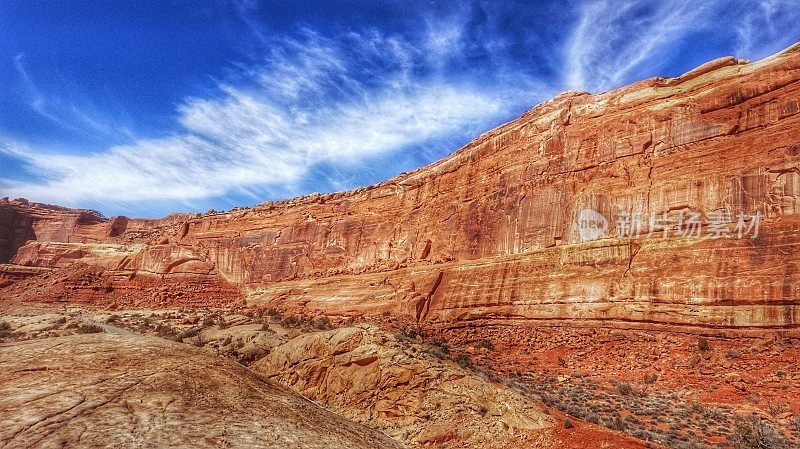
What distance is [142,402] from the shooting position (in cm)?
546

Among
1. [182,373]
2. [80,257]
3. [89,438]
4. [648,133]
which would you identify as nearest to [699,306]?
[648,133]

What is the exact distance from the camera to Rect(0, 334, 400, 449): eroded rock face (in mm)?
4629

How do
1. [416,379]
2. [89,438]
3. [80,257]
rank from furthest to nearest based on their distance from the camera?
1. [80,257]
2. [416,379]
3. [89,438]

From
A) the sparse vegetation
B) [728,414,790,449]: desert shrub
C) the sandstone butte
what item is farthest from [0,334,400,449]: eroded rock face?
the sandstone butte

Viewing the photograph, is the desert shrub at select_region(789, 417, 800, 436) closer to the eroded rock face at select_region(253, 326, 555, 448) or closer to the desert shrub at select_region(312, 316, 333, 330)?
the eroded rock face at select_region(253, 326, 555, 448)

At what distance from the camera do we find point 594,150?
27.9 m

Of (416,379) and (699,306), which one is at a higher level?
(699,306)

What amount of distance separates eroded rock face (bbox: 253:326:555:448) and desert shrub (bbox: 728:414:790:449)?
18.3 feet

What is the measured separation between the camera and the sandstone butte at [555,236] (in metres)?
20.2

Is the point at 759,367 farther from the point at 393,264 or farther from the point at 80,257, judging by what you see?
the point at 80,257

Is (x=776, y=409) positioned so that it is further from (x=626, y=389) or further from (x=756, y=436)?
(x=626, y=389)

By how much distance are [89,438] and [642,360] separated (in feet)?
71.3

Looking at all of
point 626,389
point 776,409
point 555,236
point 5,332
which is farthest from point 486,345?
point 5,332

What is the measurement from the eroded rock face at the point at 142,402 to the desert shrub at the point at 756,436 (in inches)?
442
